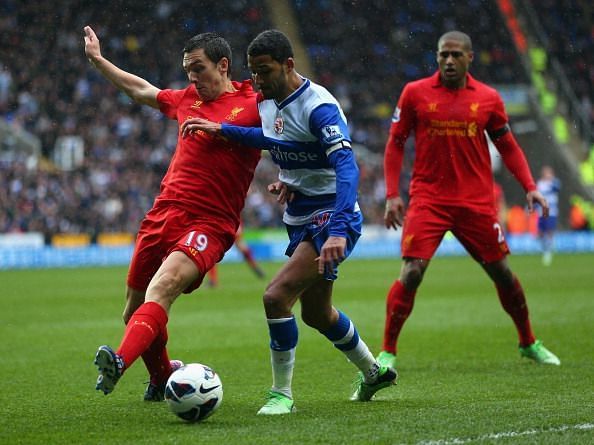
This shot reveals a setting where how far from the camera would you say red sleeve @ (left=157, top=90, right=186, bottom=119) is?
649 cm

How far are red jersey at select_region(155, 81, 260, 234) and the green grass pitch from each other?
3.75 feet

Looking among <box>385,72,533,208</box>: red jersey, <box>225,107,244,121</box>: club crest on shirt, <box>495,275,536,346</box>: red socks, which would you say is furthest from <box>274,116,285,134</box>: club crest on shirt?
<box>495,275,536,346</box>: red socks

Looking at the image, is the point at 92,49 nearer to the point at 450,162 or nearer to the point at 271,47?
the point at 271,47

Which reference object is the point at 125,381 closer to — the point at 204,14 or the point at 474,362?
the point at 474,362

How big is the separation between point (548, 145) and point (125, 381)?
2943 cm

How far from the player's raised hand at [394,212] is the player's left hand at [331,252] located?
6.63 feet

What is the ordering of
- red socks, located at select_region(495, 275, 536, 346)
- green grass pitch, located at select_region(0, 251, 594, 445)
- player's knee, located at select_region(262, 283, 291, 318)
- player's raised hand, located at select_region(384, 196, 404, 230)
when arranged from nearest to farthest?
green grass pitch, located at select_region(0, 251, 594, 445) → player's knee, located at select_region(262, 283, 291, 318) → player's raised hand, located at select_region(384, 196, 404, 230) → red socks, located at select_region(495, 275, 536, 346)

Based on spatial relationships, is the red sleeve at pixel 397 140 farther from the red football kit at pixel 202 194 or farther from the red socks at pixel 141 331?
the red socks at pixel 141 331

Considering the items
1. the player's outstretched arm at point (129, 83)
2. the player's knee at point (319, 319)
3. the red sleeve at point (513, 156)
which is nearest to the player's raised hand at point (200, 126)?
the player's outstretched arm at point (129, 83)

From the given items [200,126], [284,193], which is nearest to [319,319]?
[284,193]

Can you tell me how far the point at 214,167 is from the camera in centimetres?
619

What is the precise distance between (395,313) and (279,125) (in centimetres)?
234

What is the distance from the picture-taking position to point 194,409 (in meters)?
5.38

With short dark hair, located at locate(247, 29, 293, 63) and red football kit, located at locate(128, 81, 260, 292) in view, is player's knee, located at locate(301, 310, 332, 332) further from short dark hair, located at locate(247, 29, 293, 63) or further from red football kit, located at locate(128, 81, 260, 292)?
short dark hair, located at locate(247, 29, 293, 63)
